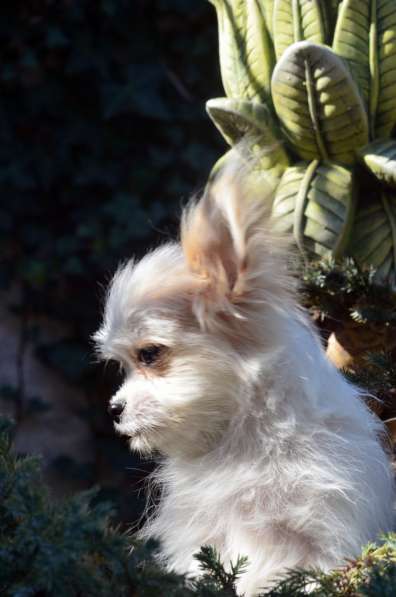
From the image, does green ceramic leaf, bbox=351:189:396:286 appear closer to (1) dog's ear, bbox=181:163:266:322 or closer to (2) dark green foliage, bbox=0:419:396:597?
(1) dog's ear, bbox=181:163:266:322

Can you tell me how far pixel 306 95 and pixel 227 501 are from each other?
478 mm

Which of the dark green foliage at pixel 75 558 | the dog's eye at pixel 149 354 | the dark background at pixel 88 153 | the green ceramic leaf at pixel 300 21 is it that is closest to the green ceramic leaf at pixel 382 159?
the green ceramic leaf at pixel 300 21

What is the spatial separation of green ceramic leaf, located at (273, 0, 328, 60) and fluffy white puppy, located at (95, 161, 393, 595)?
24cm

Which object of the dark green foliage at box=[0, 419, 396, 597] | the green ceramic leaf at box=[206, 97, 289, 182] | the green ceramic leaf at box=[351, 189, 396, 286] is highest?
the green ceramic leaf at box=[206, 97, 289, 182]

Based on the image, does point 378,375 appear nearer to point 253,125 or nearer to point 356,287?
point 356,287

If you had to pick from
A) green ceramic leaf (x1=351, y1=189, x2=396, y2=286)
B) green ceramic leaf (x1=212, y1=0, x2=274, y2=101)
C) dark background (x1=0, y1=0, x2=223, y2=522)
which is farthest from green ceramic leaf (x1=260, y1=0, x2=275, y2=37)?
dark background (x1=0, y1=0, x2=223, y2=522)

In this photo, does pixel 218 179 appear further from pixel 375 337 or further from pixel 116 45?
pixel 116 45

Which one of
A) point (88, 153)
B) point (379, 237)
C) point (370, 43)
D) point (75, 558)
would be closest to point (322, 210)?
point (379, 237)

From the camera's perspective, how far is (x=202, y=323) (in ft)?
Result: 3.52

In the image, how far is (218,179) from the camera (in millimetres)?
1072

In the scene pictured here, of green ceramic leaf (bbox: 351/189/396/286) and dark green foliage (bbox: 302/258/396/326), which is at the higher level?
green ceramic leaf (bbox: 351/189/396/286)

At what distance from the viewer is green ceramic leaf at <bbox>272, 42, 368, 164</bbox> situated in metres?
1.10

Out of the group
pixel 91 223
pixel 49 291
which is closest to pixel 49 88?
pixel 91 223

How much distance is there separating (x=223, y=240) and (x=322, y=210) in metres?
0.16
